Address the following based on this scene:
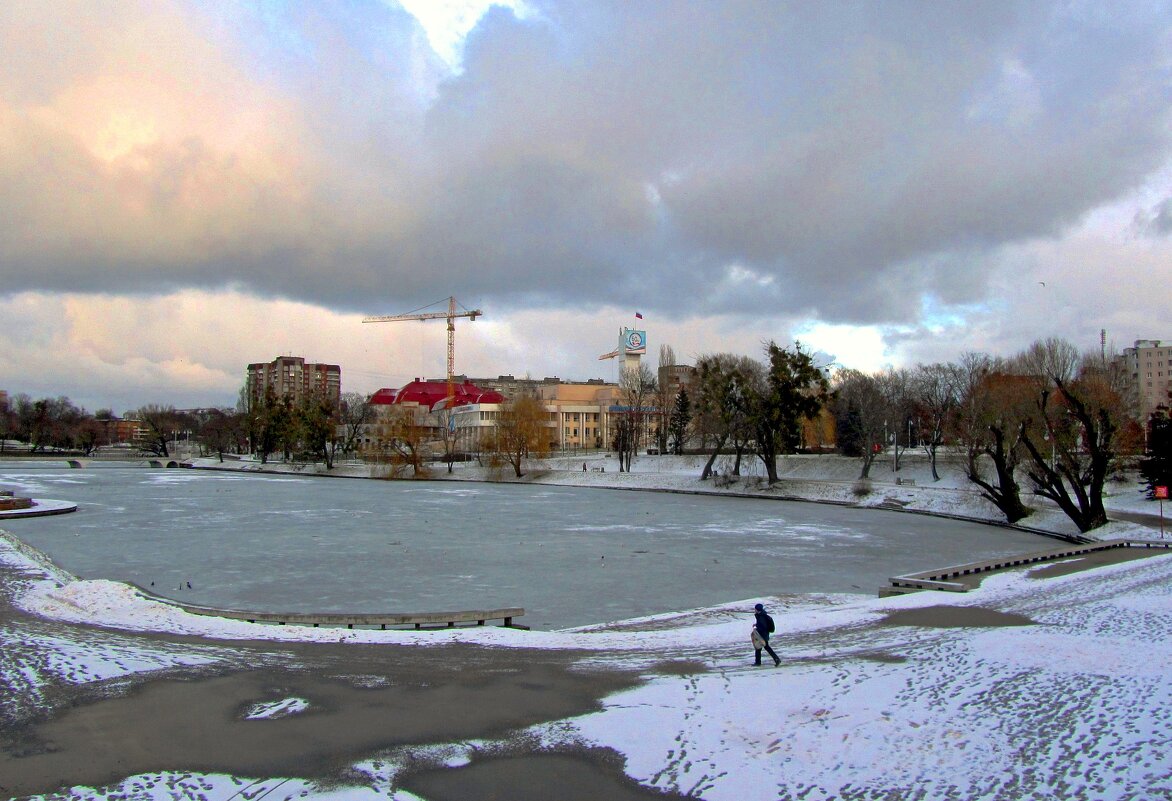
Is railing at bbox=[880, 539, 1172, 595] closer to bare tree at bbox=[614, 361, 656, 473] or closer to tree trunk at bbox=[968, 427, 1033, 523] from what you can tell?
tree trunk at bbox=[968, 427, 1033, 523]

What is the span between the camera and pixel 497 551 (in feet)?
95.1

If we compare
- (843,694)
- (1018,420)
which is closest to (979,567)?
(843,694)

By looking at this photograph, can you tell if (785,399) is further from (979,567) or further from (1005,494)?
(979,567)

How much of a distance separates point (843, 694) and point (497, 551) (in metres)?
19.2

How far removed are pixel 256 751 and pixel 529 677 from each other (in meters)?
4.20

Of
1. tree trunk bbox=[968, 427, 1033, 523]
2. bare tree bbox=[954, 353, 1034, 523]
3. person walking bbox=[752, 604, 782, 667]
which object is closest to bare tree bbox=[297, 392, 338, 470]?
bare tree bbox=[954, 353, 1034, 523]

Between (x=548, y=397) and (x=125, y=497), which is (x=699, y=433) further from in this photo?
(x=548, y=397)

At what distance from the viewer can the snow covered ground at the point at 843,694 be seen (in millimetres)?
8258

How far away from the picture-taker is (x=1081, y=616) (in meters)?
15.6

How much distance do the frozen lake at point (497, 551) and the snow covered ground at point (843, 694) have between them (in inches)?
129

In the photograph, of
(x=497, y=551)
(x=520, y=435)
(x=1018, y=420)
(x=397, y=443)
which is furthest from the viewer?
(x=397, y=443)

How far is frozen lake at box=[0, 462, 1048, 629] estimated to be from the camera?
67.6 ft

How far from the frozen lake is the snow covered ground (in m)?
3.27

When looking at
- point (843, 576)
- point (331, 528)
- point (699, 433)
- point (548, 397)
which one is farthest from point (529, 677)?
point (548, 397)
